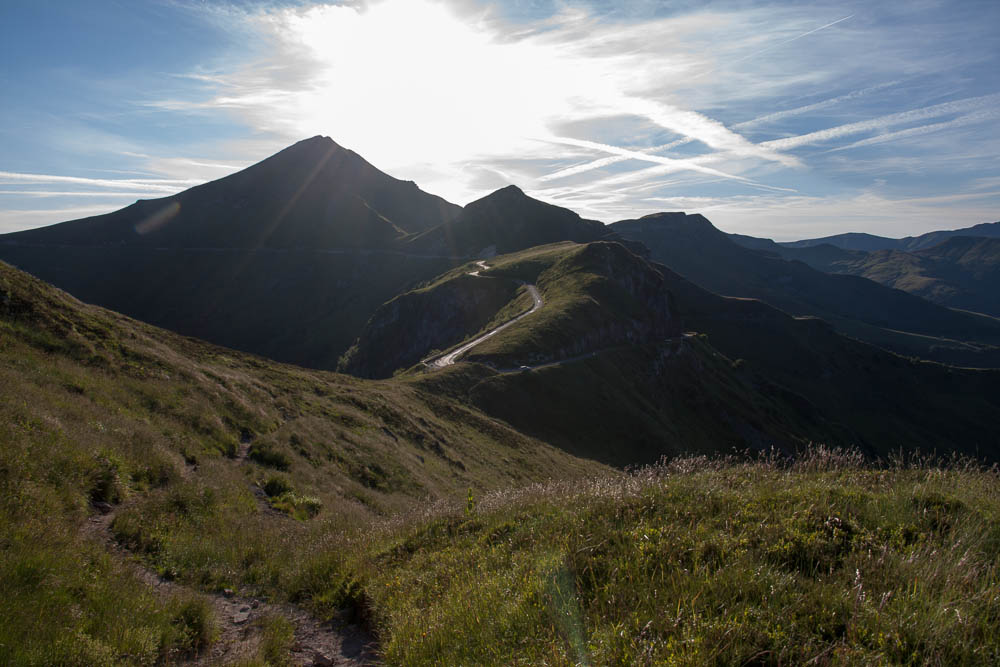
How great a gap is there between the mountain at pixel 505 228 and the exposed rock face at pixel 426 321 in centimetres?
5488

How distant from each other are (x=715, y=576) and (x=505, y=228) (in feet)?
560

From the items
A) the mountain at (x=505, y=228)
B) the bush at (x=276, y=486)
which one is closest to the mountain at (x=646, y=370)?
the bush at (x=276, y=486)

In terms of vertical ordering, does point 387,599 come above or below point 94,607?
below

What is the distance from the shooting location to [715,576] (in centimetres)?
427

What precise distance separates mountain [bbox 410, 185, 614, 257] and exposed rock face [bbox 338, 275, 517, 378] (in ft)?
180

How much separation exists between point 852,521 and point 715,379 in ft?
286

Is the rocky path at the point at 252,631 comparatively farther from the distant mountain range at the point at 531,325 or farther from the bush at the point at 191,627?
the distant mountain range at the point at 531,325

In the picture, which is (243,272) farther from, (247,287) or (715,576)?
(715,576)

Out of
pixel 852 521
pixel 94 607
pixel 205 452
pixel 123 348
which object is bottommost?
pixel 205 452

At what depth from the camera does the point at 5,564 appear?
4.67m

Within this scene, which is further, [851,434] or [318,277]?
[318,277]

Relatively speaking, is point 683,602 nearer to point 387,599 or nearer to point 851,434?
point 387,599

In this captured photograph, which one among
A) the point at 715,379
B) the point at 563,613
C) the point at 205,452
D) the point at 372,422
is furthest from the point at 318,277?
the point at 563,613

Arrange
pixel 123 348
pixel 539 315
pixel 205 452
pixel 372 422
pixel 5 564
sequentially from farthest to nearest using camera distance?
pixel 539 315
pixel 372 422
pixel 123 348
pixel 205 452
pixel 5 564
